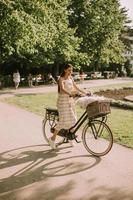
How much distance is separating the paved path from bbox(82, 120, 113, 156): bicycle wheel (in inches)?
6.8

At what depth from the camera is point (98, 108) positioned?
330 inches

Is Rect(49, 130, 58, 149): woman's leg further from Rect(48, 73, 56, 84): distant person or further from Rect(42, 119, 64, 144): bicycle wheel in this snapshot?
Rect(48, 73, 56, 84): distant person

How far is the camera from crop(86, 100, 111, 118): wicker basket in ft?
27.5

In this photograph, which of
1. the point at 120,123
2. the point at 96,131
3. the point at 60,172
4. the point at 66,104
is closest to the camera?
the point at 60,172

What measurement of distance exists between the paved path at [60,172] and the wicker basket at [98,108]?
94 cm

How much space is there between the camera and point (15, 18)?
76.0 ft

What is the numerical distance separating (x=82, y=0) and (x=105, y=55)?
6933 millimetres

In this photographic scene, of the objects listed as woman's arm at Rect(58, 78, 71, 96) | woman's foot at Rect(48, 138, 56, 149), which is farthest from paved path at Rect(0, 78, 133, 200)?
woman's arm at Rect(58, 78, 71, 96)

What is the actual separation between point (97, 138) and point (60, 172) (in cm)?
154

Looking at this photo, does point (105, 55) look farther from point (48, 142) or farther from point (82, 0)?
point (48, 142)

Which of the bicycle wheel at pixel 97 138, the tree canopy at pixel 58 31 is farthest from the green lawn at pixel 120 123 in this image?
the tree canopy at pixel 58 31

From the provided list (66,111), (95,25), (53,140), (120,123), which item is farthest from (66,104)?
(95,25)

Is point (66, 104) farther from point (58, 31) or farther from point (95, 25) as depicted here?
point (95, 25)

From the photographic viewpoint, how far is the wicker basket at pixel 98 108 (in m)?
8.38
